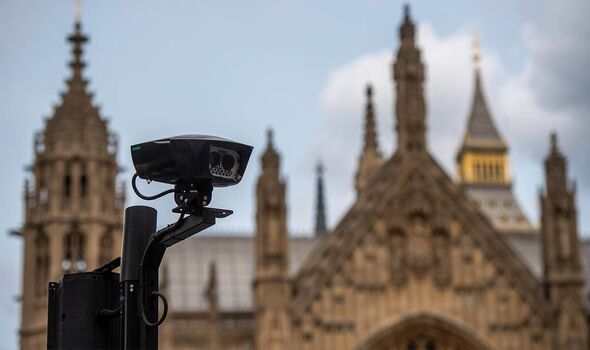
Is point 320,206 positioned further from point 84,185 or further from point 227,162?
point 227,162

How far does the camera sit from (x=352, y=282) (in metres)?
42.7

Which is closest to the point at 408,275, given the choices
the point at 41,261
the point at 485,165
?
the point at 41,261

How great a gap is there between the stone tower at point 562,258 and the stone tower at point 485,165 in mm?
34075

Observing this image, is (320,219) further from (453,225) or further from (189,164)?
(189,164)

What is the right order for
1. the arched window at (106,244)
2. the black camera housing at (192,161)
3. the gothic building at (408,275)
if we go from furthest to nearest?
the arched window at (106,244) < the gothic building at (408,275) < the black camera housing at (192,161)

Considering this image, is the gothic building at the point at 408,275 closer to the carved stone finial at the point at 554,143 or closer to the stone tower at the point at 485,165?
the carved stone finial at the point at 554,143

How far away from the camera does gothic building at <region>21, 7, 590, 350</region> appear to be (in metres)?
42.5

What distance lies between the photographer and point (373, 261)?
42.9 m

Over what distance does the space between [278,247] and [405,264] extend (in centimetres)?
428

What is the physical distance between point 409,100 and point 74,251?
1285cm

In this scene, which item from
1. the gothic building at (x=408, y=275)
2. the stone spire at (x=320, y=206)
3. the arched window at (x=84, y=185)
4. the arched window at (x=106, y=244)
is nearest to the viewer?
the gothic building at (x=408, y=275)

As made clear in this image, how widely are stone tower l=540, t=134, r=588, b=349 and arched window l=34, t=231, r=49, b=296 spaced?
1751cm

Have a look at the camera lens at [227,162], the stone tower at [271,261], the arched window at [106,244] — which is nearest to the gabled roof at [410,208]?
the stone tower at [271,261]

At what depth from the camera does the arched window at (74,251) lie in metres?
45.7
